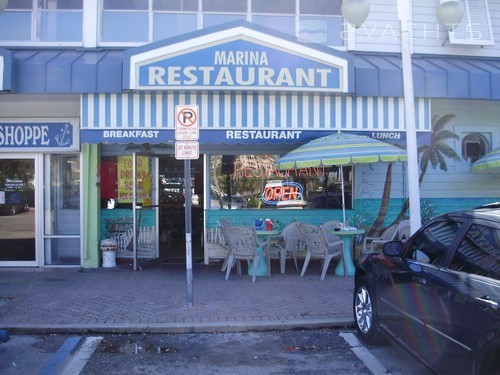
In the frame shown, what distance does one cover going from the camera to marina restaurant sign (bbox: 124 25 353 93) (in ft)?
26.4

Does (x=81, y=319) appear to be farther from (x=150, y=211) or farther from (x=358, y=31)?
(x=358, y=31)

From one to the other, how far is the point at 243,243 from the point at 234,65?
3.06 metres

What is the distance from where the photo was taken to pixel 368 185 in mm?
10328

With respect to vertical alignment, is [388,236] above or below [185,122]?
below

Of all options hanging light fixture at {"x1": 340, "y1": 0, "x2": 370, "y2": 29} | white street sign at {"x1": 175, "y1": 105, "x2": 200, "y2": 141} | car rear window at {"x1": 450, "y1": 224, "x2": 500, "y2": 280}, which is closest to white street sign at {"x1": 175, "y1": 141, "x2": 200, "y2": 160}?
white street sign at {"x1": 175, "y1": 105, "x2": 200, "y2": 141}

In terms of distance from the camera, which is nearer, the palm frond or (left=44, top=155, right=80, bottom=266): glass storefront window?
(left=44, top=155, right=80, bottom=266): glass storefront window

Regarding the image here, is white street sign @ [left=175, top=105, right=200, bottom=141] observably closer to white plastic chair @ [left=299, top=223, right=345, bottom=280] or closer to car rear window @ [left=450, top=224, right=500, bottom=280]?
white plastic chair @ [left=299, top=223, right=345, bottom=280]

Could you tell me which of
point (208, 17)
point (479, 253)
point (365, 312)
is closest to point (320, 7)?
point (208, 17)

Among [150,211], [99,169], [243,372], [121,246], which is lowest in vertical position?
[243,372]

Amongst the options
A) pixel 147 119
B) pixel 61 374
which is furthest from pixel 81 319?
pixel 147 119

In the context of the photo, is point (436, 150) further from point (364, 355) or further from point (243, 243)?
point (364, 355)

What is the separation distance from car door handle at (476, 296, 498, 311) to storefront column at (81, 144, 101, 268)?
7.92 m

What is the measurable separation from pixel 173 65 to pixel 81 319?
4287mm

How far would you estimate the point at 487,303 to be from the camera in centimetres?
323
